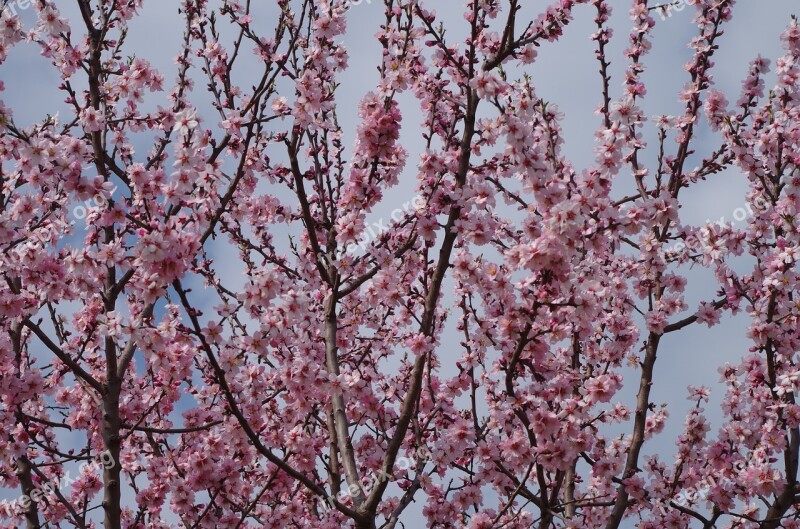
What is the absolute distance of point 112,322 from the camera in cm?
584

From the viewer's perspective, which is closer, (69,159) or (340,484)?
(69,159)

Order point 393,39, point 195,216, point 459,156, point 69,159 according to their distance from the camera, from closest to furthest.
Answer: point 195,216, point 69,159, point 459,156, point 393,39

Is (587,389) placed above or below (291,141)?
below

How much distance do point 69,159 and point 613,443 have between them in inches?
274

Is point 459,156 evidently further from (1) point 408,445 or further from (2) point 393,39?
(1) point 408,445

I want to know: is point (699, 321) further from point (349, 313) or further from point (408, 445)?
point (349, 313)

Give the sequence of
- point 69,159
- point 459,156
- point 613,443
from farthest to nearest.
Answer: point 613,443, point 459,156, point 69,159

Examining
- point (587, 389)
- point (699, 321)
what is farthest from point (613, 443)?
point (587, 389)

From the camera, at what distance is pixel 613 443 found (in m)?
9.43

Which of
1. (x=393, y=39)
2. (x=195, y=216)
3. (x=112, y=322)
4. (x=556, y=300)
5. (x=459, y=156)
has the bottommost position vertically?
(x=556, y=300)

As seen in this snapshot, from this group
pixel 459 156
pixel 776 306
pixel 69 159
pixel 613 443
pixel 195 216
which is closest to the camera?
pixel 195 216

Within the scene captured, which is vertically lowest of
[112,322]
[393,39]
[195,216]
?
[112,322]

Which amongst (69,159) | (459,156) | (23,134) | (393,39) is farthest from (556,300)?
(23,134)

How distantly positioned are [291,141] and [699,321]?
4.91 meters
